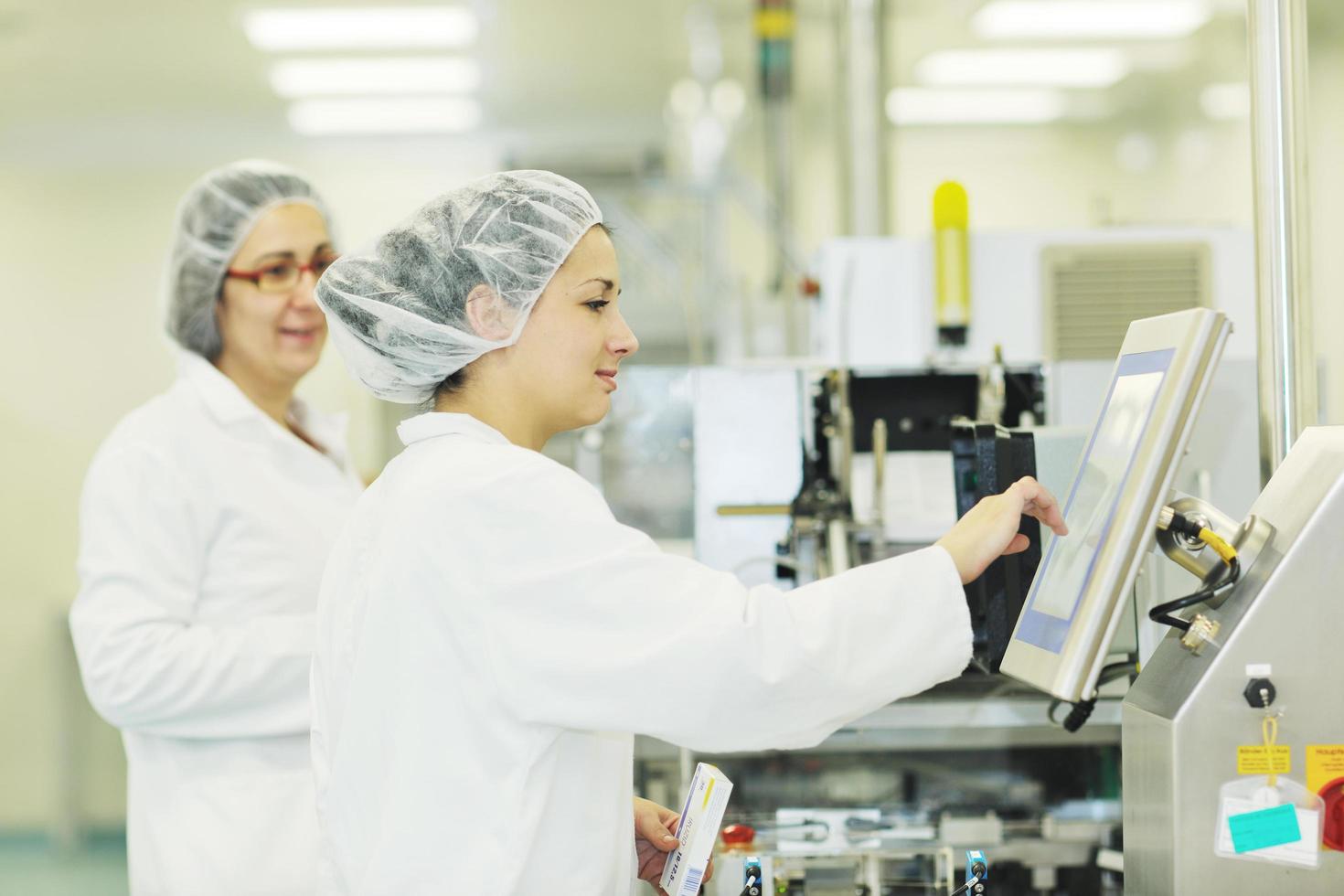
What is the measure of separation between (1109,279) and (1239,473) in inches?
16.2

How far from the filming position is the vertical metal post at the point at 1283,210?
1146mm

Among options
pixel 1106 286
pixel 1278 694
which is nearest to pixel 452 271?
pixel 1278 694

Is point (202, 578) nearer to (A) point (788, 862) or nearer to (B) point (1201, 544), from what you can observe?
(A) point (788, 862)

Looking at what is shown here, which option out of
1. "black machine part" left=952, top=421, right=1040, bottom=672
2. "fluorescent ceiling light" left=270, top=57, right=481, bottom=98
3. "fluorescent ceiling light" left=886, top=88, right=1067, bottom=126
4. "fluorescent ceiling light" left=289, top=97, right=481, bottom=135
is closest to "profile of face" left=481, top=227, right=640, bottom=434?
"black machine part" left=952, top=421, right=1040, bottom=672

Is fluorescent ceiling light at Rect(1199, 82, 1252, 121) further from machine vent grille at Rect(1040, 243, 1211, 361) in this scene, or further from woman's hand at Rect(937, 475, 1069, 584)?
woman's hand at Rect(937, 475, 1069, 584)

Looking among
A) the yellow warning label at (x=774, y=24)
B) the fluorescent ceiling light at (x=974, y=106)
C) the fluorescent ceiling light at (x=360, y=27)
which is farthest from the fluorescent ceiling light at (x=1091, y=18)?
the fluorescent ceiling light at (x=360, y=27)

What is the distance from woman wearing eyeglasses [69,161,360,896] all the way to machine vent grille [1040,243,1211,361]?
1.23 m

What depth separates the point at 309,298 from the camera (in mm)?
1662

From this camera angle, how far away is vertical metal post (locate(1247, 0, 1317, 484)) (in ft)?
3.76

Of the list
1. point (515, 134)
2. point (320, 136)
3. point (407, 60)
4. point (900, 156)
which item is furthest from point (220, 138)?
point (900, 156)

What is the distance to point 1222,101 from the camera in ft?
14.9

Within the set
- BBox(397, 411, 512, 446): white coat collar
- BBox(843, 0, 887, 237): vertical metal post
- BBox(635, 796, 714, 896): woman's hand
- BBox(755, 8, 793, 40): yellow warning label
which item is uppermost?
BBox(755, 8, 793, 40): yellow warning label

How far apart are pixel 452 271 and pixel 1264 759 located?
765 millimetres

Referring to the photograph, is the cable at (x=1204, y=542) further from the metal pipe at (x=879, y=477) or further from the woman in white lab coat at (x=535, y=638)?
the metal pipe at (x=879, y=477)
